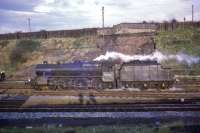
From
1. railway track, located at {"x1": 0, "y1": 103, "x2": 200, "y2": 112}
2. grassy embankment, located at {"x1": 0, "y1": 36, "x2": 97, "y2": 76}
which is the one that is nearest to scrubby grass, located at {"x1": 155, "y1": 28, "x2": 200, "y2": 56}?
grassy embankment, located at {"x1": 0, "y1": 36, "x2": 97, "y2": 76}

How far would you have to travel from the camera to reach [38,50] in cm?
5694

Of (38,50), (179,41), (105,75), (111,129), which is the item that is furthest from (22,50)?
(111,129)

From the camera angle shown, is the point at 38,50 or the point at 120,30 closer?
the point at 38,50

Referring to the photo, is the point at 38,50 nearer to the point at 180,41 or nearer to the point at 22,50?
the point at 22,50

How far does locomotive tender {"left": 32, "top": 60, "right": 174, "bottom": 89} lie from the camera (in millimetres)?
29594

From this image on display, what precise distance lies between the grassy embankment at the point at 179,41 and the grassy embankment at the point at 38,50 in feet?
34.3

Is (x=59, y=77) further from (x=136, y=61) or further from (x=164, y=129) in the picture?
(x=164, y=129)

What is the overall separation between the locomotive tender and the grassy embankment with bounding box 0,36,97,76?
19624 millimetres

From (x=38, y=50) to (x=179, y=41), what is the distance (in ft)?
74.3

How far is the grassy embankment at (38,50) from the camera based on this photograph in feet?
172

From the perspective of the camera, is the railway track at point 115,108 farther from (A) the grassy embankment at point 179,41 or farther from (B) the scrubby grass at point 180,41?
(B) the scrubby grass at point 180,41

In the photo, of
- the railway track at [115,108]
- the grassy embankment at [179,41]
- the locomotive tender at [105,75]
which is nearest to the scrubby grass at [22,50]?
Answer: the grassy embankment at [179,41]

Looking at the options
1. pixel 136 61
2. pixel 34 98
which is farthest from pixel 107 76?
pixel 34 98

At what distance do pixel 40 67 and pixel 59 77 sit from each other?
200cm
